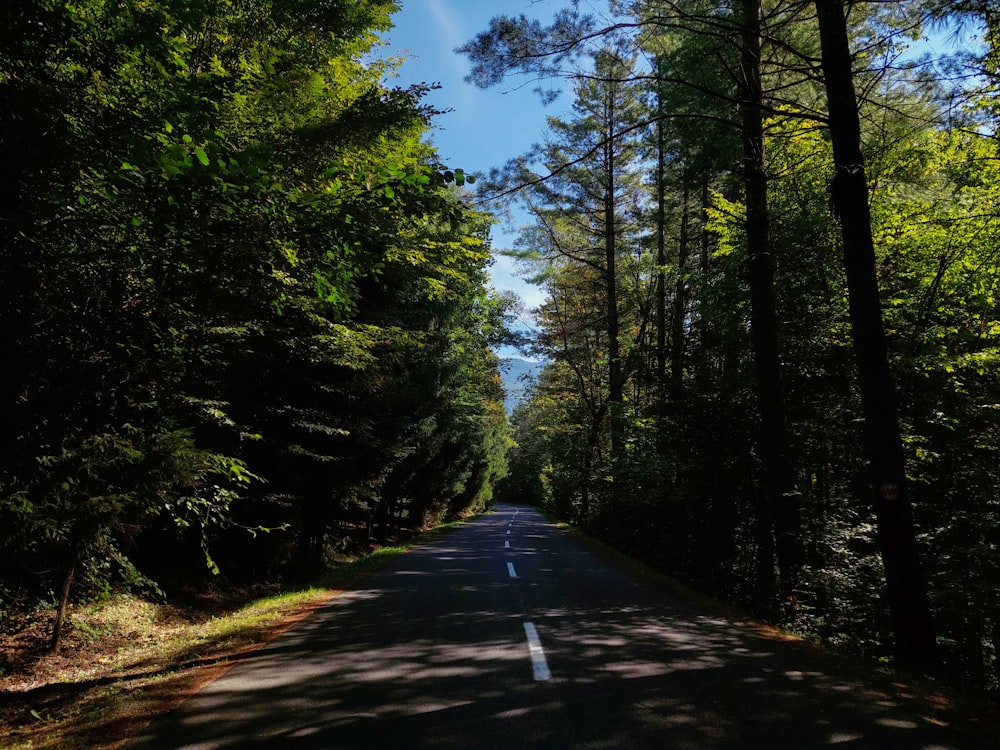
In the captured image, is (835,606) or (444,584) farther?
(444,584)

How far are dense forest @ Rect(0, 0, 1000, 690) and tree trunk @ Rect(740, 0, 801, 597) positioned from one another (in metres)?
0.05

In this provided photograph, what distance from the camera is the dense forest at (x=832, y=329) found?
6.62 metres

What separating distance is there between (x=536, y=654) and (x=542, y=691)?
108 cm

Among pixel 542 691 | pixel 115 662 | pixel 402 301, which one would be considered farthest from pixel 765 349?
pixel 115 662

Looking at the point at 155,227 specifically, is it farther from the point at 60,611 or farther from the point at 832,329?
the point at 832,329

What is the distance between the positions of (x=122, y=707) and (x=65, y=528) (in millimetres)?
1914

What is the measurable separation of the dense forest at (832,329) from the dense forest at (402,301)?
57 mm

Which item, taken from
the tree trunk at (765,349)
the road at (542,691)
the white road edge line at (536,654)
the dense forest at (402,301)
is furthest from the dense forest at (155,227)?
the tree trunk at (765,349)

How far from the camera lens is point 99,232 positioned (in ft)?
14.3

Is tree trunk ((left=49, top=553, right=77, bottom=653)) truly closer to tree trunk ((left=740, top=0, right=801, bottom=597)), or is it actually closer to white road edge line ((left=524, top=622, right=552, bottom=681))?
white road edge line ((left=524, top=622, right=552, bottom=681))

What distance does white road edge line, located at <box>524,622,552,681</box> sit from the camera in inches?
195

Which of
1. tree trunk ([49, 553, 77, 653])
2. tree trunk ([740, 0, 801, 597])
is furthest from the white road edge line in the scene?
tree trunk ([49, 553, 77, 653])

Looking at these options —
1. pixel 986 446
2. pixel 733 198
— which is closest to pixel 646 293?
pixel 733 198

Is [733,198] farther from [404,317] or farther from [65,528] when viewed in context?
[65,528]
